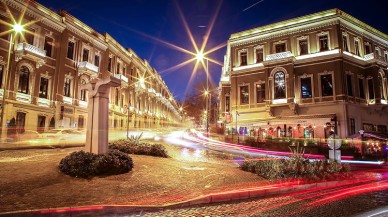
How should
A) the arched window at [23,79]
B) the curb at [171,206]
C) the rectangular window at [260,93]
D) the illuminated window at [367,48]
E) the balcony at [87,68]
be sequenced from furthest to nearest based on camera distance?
the rectangular window at [260,93], the illuminated window at [367,48], the balcony at [87,68], the arched window at [23,79], the curb at [171,206]

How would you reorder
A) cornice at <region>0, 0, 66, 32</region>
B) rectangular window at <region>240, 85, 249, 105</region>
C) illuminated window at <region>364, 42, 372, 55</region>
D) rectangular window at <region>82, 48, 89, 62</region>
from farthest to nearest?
1. rectangular window at <region>240, 85, 249, 105</region>
2. rectangular window at <region>82, 48, 89, 62</region>
3. illuminated window at <region>364, 42, 372, 55</region>
4. cornice at <region>0, 0, 66, 32</region>

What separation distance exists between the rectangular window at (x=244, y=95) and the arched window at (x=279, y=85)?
4464mm

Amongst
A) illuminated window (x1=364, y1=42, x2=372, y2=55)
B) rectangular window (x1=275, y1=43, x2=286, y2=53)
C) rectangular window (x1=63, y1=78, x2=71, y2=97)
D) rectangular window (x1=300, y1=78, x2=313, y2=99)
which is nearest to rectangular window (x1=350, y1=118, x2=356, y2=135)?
rectangular window (x1=300, y1=78, x2=313, y2=99)

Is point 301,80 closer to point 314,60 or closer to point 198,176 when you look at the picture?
point 314,60

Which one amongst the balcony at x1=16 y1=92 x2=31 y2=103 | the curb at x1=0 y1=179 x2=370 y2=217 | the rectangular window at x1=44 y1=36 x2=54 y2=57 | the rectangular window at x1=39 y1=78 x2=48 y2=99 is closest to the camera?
the curb at x1=0 y1=179 x2=370 y2=217

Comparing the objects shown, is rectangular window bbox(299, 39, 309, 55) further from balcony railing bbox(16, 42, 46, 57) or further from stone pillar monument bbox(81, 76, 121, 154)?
balcony railing bbox(16, 42, 46, 57)

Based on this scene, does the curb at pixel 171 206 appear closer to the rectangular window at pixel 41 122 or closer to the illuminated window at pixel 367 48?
the rectangular window at pixel 41 122

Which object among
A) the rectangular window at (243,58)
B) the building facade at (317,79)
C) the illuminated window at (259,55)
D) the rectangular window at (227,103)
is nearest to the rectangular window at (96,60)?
the rectangular window at (227,103)

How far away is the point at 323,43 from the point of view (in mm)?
31062

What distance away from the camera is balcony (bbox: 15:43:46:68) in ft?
83.1

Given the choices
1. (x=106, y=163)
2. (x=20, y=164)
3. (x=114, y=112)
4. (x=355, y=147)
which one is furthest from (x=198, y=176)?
(x=114, y=112)

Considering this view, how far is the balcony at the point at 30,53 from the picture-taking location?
25.3 meters

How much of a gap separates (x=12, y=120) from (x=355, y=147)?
102 ft

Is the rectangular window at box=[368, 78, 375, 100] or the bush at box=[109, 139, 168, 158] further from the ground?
the rectangular window at box=[368, 78, 375, 100]
